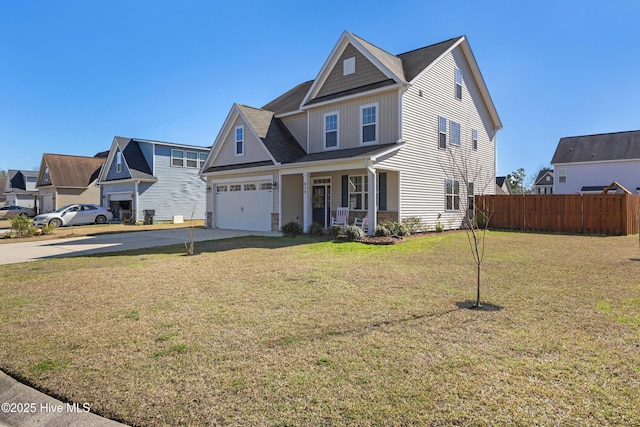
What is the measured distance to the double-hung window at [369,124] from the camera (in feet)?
50.5

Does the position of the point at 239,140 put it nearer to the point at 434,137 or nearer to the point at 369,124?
the point at 369,124

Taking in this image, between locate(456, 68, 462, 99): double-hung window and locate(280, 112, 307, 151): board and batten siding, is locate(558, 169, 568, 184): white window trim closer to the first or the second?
locate(456, 68, 462, 99): double-hung window

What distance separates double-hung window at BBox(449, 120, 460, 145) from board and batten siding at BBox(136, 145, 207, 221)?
18712 mm

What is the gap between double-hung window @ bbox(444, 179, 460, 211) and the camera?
707 inches

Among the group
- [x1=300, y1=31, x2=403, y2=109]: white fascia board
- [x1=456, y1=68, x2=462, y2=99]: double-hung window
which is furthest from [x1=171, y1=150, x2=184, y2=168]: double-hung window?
[x1=456, y1=68, x2=462, y2=99]: double-hung window

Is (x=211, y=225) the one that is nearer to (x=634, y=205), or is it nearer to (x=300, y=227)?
(x=300, y=227)

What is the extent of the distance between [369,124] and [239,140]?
7.22 m

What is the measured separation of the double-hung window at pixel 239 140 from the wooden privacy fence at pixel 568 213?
39.0ft

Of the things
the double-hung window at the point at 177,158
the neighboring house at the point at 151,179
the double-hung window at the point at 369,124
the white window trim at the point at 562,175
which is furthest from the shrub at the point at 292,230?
the white window trim at the point at 562,175

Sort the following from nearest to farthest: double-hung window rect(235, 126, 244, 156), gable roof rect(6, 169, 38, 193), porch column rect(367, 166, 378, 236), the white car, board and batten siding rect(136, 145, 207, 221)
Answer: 1. porch column rect(367, 166, 378, 236)
2. double-hung window rect(235, 126, 244, 156)
3. the white car
4. board and batten siding rect(136, 145, 207, 221)
5. gable roof rect(6, 169, 38, 193)

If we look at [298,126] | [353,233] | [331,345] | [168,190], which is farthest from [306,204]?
[168,190]

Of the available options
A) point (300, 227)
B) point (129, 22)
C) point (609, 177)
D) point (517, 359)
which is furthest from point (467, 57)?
point (609, 177)

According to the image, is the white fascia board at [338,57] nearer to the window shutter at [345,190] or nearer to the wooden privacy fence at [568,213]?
the window shutter at [345,190]

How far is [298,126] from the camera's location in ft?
62.3
